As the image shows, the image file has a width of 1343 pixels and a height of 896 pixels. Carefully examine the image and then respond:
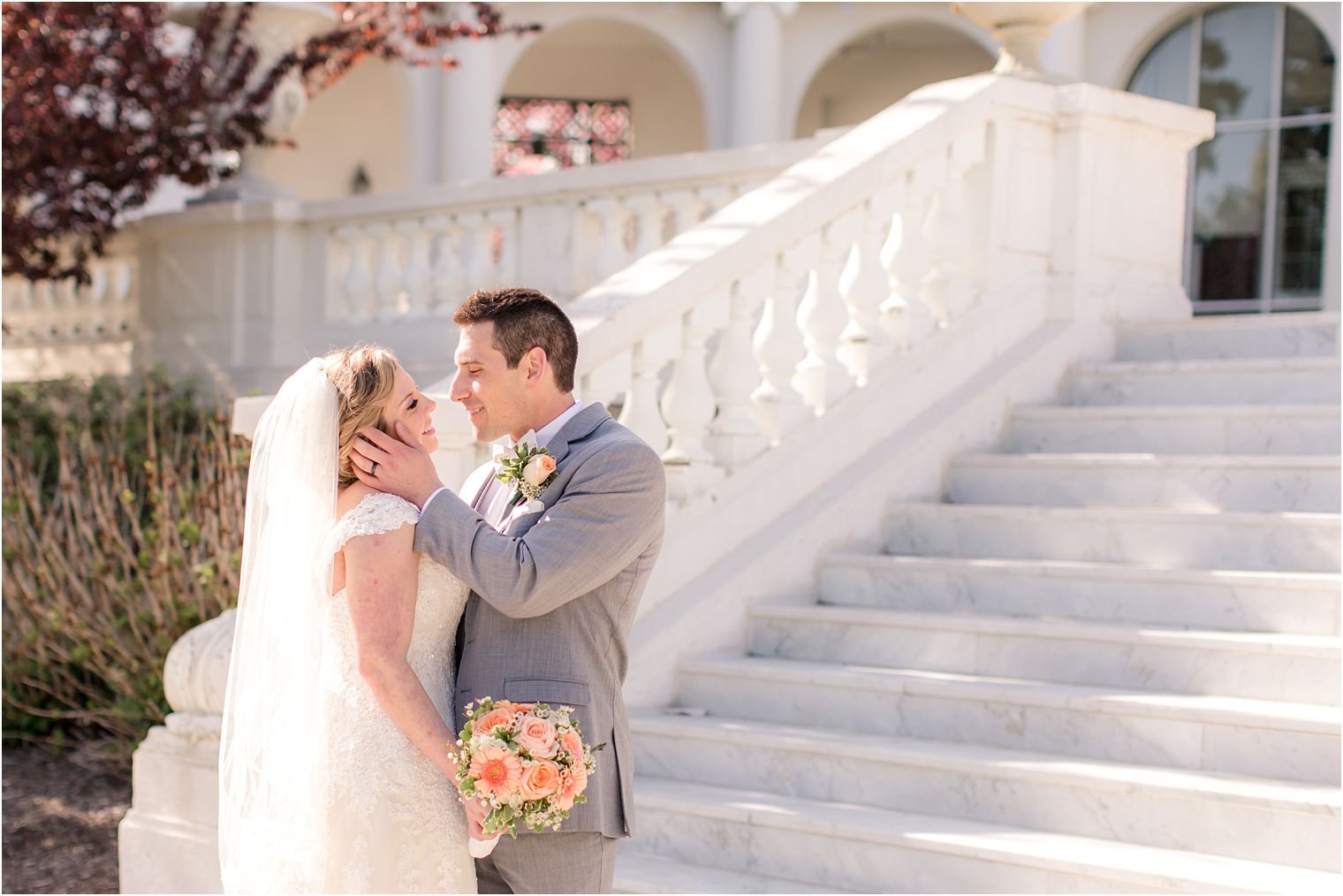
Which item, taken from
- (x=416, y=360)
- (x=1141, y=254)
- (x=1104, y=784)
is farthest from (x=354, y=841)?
(x=416, y=360)

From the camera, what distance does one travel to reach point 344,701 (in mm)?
2820

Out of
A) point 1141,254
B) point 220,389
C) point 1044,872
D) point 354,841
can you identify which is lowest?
point 1044,872

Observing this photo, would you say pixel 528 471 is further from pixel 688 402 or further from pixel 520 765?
pixel 688 402

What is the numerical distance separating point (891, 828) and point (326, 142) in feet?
50.7

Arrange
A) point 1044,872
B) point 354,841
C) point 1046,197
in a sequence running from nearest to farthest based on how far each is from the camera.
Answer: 1. point 354,841
2. point 1044,872
3. point 1046,197

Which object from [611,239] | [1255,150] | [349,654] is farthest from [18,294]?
[1255,150]

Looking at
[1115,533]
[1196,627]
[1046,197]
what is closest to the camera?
[1196,627]

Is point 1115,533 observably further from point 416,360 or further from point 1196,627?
point 416,360

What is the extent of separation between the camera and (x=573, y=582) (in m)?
2.69

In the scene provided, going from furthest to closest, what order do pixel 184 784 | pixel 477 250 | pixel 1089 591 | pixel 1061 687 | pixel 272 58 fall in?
pixel 272 58, pixel 477 250, pixel 1089 591, pixel 184 784, pixel 1061 687

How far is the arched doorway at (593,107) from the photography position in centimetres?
1856

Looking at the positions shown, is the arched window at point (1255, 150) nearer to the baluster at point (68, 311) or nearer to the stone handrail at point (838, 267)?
the stone handrail at point (838, 267)

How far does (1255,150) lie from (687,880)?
12.6m

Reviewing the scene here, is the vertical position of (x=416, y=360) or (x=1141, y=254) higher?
(x=1141, y=254)
